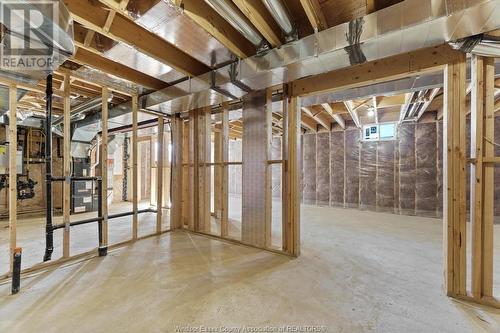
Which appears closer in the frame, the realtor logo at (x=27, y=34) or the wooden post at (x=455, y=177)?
the realtor logo at (x=27, y=34)

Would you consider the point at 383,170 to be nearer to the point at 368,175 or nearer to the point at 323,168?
the point at 368,175

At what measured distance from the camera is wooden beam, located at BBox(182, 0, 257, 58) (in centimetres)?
180

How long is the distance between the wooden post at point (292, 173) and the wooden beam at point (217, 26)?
746 mm

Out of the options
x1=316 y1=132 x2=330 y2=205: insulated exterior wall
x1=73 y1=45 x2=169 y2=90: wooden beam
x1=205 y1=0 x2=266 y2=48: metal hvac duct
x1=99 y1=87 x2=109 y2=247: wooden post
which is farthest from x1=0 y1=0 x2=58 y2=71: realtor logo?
x1=316 y1=132 x2=330 y2=205: insulated exterior wall

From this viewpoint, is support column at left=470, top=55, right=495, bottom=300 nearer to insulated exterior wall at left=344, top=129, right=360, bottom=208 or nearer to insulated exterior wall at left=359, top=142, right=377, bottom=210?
insulated exterior wall at left=359, top=142, right=377, bottom=210

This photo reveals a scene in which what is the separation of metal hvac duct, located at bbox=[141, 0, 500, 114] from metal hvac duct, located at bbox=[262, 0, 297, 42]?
0.39 feet

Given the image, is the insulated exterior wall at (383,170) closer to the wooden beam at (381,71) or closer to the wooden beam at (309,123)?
the wooden beam at (309,123)

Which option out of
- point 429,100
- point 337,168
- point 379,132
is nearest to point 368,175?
point 337,168

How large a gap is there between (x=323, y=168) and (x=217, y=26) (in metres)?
5.30

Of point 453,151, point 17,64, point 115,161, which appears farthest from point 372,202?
point 115,161

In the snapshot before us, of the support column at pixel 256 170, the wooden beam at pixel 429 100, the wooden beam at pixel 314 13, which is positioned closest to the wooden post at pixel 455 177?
the wooden beam at pixel 314 13

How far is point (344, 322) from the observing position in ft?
5.26

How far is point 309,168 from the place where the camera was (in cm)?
682

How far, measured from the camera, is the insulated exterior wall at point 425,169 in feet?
16.7
